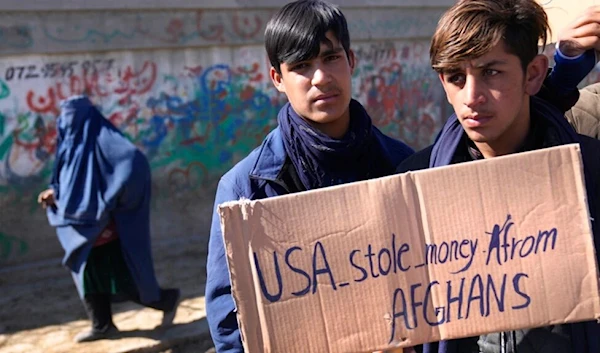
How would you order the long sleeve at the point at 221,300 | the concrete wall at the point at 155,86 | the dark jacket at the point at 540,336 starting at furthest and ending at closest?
the concrete wall at the point at 155,86, the long sleeve at the point at 221,300, the dark jacket at the point at 540,336

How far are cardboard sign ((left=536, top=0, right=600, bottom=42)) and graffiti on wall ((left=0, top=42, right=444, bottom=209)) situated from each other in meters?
6.01

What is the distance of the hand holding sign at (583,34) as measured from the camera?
1.97m

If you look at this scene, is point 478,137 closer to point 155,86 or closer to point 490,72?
point 490,72

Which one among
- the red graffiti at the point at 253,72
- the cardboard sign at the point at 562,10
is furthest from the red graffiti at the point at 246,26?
the cardboard sign at the point at 562,10

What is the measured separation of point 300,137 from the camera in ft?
7.39

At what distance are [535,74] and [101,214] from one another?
425cm

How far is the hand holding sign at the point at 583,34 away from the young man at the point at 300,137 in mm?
615

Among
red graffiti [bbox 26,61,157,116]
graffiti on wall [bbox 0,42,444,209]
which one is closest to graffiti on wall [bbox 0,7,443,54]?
graffiti on wall [bbox 0,42,444,209]

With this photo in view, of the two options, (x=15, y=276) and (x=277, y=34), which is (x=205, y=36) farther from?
(x=277, y=34)

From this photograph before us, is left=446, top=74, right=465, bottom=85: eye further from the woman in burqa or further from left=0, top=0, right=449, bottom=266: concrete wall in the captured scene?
left=0, top=0, right=449, bottom=266: concrete wall

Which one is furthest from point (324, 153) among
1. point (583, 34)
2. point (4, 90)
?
point (4, 90)

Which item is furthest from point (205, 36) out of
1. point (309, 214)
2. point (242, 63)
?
point (309, 214)

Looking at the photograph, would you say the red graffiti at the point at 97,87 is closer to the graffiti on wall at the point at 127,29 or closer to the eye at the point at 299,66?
the graffiti on wall at the point at 127,29

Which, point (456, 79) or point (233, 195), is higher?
point (456, 79)
